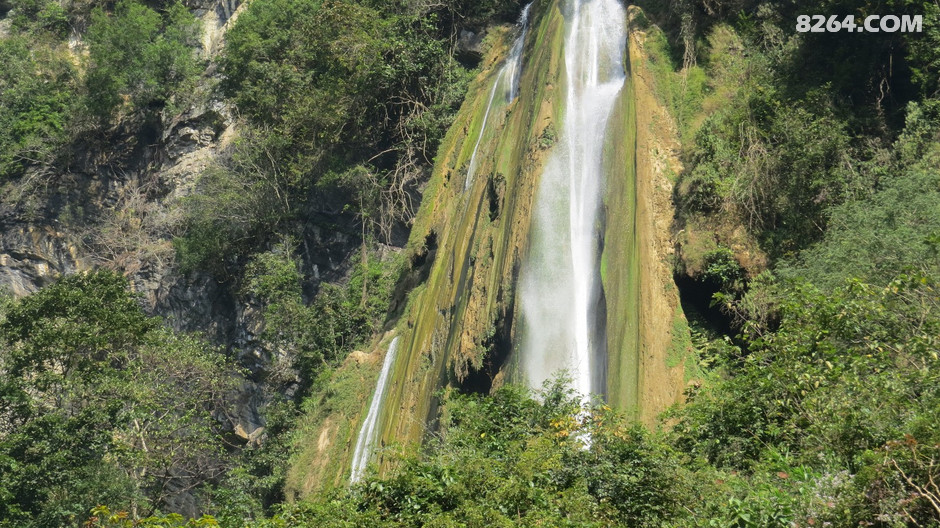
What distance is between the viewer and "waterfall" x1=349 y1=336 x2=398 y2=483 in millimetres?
18781

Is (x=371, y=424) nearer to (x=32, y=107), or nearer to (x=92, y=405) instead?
(x=92, y=405)

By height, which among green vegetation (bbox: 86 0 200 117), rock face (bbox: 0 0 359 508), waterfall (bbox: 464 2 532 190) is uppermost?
green vegetation (bbox: 86 0 200 117)

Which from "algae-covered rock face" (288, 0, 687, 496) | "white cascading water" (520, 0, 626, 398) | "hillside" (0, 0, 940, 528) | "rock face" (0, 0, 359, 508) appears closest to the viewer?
"hillside" (0, 0, 940, 528)

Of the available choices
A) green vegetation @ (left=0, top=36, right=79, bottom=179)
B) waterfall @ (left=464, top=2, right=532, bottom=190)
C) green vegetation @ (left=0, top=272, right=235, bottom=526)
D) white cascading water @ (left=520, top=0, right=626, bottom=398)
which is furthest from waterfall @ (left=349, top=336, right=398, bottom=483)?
green vegetation @ (left=0, top=36, right=79, bottom=179)

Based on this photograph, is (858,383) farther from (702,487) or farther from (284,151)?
(284,151)

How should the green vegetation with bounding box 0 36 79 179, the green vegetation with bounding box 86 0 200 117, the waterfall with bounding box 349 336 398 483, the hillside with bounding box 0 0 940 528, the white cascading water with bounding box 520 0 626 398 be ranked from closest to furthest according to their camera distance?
the hillside with bounding box 0 0 940 528
the white cascading water with bounding box 520 0 626 398
the waterfall with bounding box 349 336 398 483
the green vegetation with bounding box 0 36 79 179
the green vegetation with bounding box 86 0 200 117

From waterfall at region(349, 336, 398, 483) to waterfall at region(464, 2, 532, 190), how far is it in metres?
4.41

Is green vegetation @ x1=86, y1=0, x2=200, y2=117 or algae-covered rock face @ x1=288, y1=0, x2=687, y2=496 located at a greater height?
green vegetation @ x1=86, y1=0, x2=200, y2=117

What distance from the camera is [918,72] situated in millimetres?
14195

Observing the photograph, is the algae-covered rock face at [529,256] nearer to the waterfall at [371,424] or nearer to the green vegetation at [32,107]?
the waterfall at [371,424]

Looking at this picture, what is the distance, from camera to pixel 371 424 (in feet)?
64.7

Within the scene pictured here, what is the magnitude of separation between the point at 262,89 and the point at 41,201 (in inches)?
441

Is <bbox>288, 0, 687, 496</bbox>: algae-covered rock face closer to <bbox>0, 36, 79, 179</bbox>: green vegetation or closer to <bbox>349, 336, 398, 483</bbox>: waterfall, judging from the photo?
<bbox>349, 336, 398, 483</bbox>: waterfall

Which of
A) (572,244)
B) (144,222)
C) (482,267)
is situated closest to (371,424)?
(482,267)
